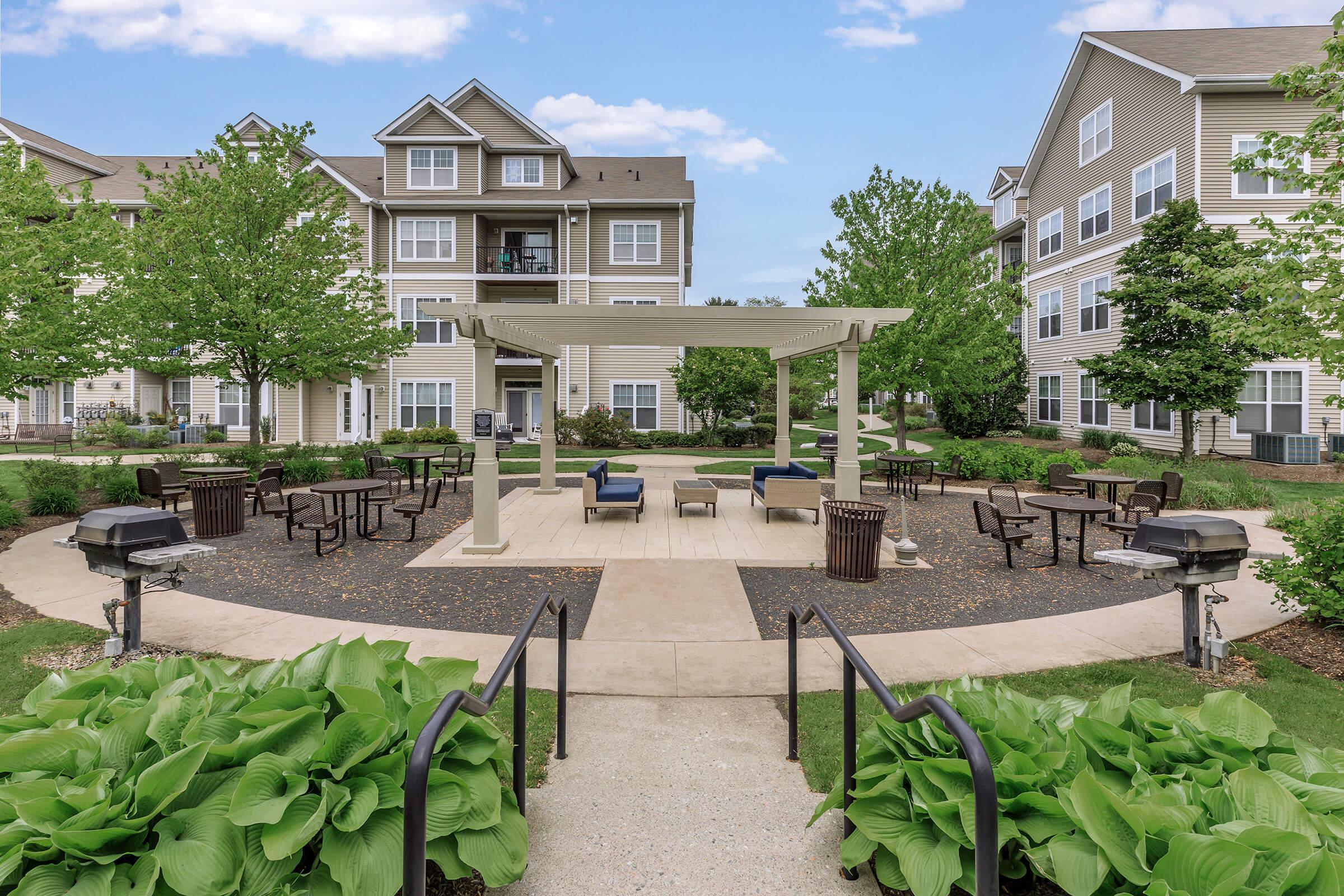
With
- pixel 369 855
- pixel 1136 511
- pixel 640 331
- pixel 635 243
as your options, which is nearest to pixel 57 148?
pixel 635 243

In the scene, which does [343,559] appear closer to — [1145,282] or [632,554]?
[632,554]

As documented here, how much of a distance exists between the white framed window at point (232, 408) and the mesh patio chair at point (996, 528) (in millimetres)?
30043

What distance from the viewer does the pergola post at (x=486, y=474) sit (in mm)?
9094

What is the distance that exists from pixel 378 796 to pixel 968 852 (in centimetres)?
205

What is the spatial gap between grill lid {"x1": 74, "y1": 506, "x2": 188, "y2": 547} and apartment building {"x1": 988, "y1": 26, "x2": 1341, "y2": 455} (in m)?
21.3

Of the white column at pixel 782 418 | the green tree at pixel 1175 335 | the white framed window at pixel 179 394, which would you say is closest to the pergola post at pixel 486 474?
the white column at pixel 782 418

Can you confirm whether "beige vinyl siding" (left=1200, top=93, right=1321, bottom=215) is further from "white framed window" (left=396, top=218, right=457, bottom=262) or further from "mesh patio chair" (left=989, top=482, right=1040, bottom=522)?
"white framed window" (left=396, top=218, right=457, bottom=262)

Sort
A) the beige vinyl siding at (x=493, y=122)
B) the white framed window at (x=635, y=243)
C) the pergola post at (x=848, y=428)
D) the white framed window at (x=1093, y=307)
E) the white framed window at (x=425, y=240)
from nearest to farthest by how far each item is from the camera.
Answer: the pergola post at (x=848, y=428) → the white framed window at (x=1093, y=307) → the white framed window at (x=425, y=240) → the beige vinyl siding at (x=493, y=122) → the white framed window at (x=635, y=243)

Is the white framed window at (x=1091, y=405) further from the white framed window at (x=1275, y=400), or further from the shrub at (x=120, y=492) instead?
the shrub at (x=120, y=492)

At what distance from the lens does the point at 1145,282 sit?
1789cm

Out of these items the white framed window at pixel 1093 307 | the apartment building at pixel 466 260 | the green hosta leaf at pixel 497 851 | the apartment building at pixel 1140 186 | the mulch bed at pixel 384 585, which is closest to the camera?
the green hosta leaf at pixel 497 851

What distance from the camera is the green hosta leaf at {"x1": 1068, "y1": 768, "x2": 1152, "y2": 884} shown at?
74.5 inches

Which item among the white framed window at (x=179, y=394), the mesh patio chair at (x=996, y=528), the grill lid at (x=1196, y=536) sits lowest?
the mesh patio chair at (x=996, y=528)

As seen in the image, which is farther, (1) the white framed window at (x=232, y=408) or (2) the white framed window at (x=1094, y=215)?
(1) the white framed window at (x=232, y=408)
